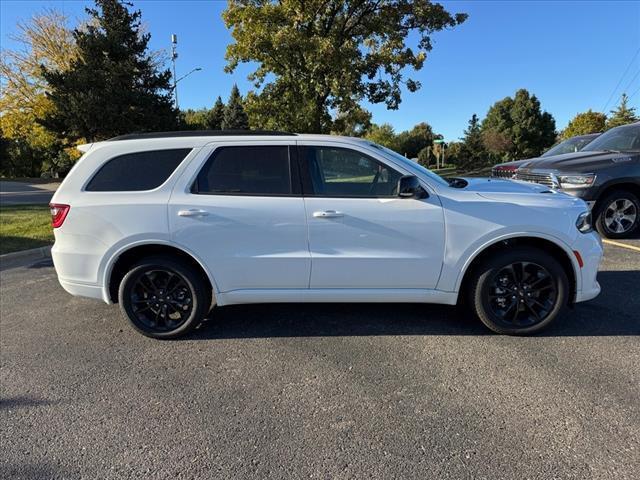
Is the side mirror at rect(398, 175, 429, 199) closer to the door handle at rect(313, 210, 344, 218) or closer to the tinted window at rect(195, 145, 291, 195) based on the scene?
the door handle at rect(313, 210, 344, 218)

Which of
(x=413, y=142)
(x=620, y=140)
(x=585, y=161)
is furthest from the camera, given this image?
(x=413, y=142)

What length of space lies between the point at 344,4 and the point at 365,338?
17662 mm

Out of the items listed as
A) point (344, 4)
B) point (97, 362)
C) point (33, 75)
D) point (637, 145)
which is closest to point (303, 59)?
point (344, 4)

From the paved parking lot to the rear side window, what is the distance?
1.38 metres

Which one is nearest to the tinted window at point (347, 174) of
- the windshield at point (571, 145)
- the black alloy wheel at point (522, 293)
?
the black alloy wheel at point (522, 293)

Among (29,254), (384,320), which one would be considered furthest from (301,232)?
(29,254)

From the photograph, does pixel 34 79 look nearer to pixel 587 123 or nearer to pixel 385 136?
pixel 385 136

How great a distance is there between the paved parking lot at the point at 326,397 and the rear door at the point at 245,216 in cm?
64

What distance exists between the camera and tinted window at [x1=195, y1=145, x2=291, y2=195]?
381cm

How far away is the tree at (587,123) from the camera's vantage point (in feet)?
161

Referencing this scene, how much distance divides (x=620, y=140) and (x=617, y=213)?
1.45m

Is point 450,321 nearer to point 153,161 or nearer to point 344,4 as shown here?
point 153,161

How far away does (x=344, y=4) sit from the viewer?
59.2ft

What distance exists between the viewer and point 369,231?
145 inches
